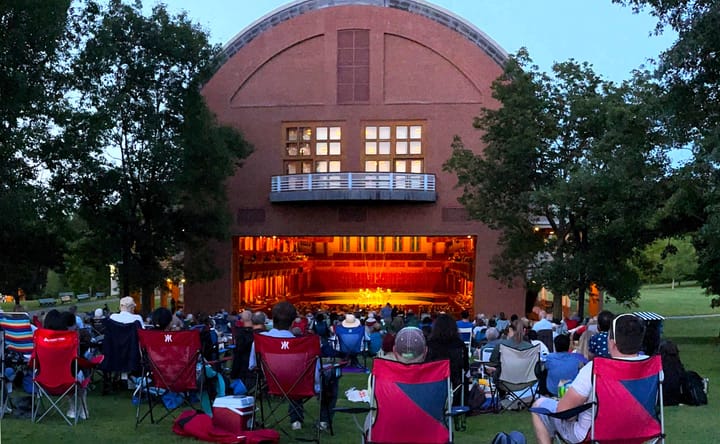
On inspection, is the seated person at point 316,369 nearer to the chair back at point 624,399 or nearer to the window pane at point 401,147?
the chair back at point 624,399

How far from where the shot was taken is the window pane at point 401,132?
31125mm

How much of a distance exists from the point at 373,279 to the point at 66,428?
3596cm

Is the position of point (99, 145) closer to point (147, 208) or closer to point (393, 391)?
point (147, 208)

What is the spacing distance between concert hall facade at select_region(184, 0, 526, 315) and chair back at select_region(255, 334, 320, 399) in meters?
23.0

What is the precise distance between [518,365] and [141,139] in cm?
1783

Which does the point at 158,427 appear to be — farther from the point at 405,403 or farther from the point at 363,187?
the point at 363,187

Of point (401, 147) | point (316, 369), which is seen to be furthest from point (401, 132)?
point (316, 369)

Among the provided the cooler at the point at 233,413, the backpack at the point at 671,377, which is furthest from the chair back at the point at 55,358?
the backpack at the point at 671,377

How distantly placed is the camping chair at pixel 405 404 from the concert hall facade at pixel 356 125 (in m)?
24.9

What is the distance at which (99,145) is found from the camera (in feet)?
71.5

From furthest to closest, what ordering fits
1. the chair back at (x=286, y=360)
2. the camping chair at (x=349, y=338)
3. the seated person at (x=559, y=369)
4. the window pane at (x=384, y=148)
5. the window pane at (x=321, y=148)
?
the window pane at (x=321, y=148) → the window pane at (x=384, y=148) → the camping chair at (x=349, y=338) → the seated person at (x=559, y=369) → the chair back at (x=286, y=360)

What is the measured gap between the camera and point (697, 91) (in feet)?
46.7

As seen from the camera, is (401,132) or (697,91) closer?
(697,91)

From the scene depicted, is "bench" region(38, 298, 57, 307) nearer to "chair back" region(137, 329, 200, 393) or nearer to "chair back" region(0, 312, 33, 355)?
"chair back" region(0, 312, 33, 355)
